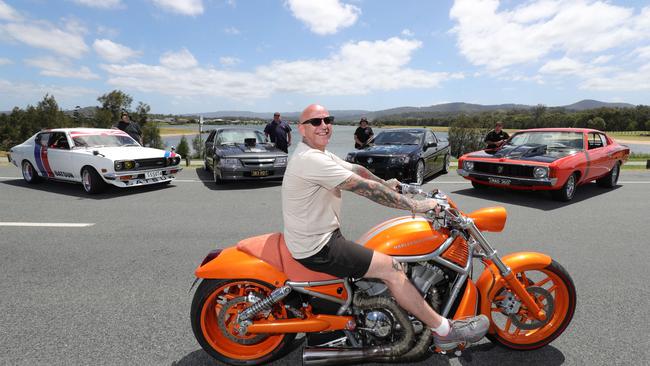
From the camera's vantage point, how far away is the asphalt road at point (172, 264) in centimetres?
267

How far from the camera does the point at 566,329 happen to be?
293cm

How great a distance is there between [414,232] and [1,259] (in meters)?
4.86

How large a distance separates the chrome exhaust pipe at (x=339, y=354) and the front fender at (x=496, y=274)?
794 mm

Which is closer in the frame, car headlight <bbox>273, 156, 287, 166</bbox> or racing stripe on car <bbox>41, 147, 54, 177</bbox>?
racing stripe on car <bbox>41, 147, 54, 177</bbox>

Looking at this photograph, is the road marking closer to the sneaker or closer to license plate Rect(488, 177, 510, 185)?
the sneaker

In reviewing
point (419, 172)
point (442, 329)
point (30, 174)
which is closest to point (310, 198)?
point (442, 329)

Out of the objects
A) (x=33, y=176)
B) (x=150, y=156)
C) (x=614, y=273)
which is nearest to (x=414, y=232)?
(x=614, y=273)

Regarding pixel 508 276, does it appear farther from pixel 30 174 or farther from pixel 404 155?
pixel 30 174

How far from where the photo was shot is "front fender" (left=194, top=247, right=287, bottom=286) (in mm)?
2367

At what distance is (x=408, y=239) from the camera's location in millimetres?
2322

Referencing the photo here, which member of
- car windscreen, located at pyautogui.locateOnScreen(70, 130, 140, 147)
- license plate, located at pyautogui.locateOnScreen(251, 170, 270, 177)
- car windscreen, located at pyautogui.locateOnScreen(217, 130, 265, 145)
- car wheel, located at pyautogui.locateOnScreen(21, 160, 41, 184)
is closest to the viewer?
car windscreen, located at pyautogui.locateOnScreen(70, 130, 140, 147)

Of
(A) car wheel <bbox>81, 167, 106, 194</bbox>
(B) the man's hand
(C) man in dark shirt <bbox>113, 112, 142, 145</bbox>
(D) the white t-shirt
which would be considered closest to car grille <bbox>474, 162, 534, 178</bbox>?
(B) the man's hand

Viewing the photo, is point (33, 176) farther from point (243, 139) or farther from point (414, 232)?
point (414, 232)

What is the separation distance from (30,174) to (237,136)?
215 inches
